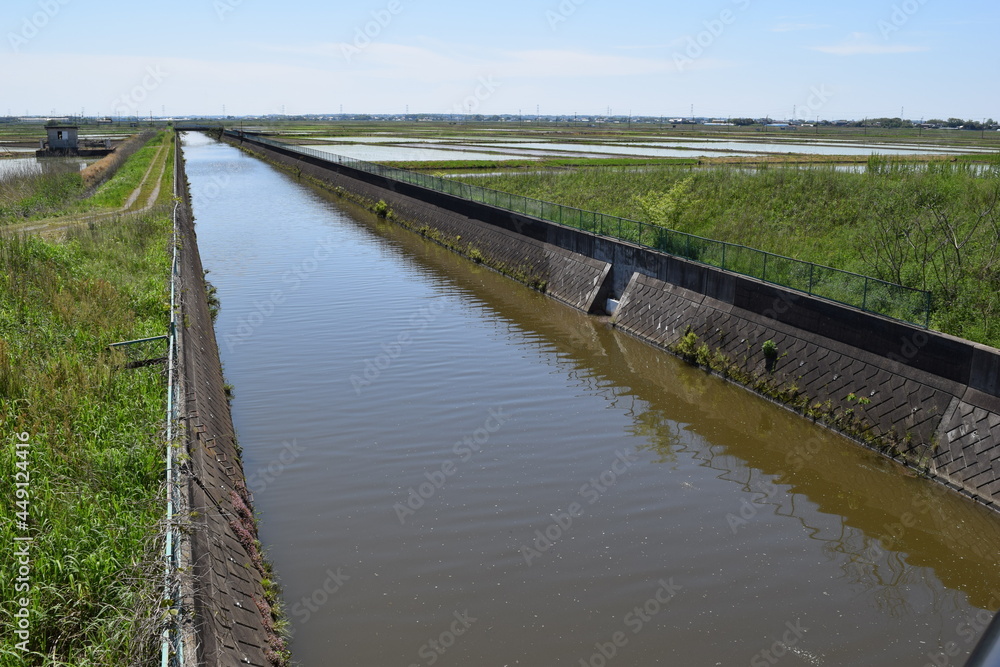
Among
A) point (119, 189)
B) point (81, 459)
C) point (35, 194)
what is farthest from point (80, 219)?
point (81, 459)

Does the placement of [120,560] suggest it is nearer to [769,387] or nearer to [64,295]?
[64,295]

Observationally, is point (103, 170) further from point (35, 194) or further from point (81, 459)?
point (81, 459)

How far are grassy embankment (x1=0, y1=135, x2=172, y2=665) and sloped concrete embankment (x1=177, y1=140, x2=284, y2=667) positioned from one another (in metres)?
0.41

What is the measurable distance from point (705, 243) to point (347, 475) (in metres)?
13.0

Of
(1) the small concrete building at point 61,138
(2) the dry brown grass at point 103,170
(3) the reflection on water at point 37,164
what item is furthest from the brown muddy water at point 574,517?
(1) the small concrete building at point 61,138

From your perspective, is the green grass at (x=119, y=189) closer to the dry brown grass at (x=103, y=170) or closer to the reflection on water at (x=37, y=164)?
the dry brown grass at (x=103, y=170)

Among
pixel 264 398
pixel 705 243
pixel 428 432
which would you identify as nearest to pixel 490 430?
pixel 428 432

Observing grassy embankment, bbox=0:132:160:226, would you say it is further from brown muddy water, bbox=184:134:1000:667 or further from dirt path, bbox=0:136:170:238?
brown muddy water, bbox=184:134:1000:667

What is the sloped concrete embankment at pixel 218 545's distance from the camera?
7520 mm

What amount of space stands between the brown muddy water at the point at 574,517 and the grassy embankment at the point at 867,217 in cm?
526

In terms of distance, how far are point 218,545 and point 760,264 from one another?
1542cm

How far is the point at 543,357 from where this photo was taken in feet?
68.3

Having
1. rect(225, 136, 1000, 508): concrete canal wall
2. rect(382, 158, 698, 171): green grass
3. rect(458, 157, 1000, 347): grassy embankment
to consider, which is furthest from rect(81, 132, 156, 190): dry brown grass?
rect(225, 136, 1000, 508): concrete canal wall

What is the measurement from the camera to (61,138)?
8975 cm
